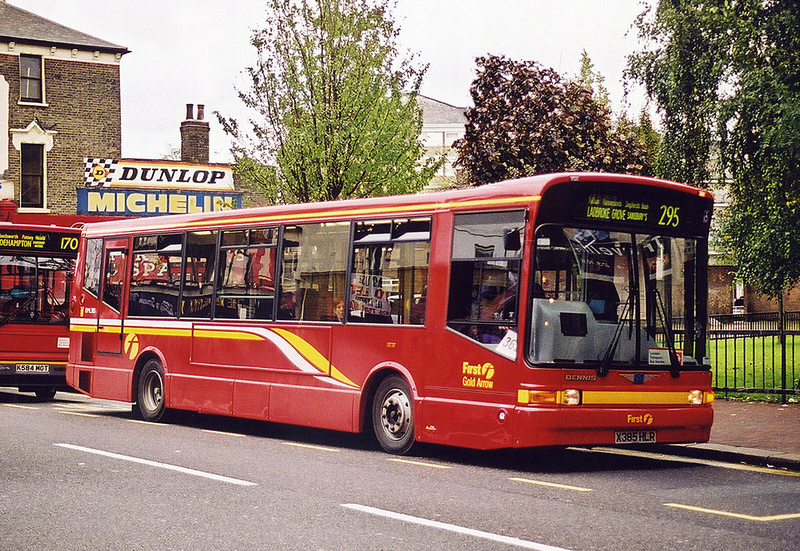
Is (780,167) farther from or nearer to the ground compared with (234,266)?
farther from the ground

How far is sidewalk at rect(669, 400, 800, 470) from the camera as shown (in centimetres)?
1162

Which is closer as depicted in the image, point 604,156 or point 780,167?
point 780,167

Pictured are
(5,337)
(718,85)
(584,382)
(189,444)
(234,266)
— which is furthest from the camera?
(5,337)

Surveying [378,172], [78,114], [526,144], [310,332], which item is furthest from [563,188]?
[78,114]

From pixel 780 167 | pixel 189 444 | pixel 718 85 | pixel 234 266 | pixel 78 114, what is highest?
pixel 78 114

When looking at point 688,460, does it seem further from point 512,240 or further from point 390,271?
point 390,271

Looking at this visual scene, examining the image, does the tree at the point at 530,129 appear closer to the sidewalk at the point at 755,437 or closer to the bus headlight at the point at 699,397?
the sidewalk at the point at 755,437

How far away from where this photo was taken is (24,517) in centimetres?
809

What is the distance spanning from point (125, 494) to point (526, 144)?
20533 millimetres

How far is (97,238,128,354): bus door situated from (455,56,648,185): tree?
41.0ft

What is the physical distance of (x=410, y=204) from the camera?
12.6m

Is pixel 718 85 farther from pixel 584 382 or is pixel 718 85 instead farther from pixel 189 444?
pixel 189 444

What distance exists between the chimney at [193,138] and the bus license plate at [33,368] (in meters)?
21.5

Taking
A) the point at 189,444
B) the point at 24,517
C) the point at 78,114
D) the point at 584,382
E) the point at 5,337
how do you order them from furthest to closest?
the point at 78,114 < the point at 5,337 < the point at 189,444 < the point at 584,382 < the point at 24,517
